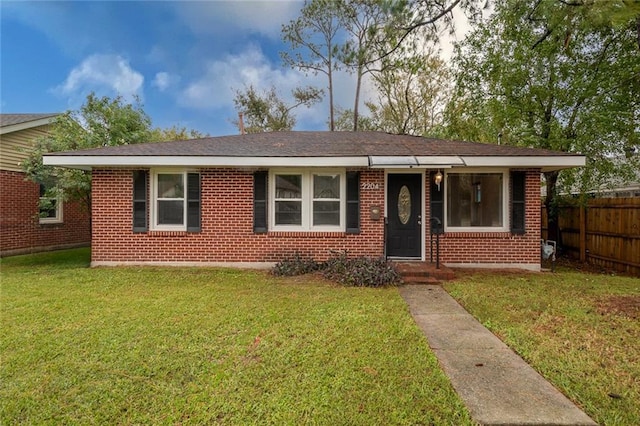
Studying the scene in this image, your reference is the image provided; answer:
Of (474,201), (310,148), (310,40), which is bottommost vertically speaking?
(474,201)

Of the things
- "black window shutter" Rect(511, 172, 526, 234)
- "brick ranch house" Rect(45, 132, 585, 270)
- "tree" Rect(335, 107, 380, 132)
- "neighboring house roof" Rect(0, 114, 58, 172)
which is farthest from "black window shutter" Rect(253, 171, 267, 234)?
"tree" Rect(335, 107, 380, 132)

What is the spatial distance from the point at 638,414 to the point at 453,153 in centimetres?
587

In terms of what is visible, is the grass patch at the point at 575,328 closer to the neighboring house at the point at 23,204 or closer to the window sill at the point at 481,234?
the window sill at the point at 481,234

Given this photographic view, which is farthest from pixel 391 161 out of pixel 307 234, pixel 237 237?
pixel 237 237

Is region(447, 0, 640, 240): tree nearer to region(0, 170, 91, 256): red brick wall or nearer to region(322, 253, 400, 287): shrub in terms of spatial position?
region(322, 253, 400, 287): shrub

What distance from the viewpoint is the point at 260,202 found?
300 inches

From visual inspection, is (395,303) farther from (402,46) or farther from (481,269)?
(402,46)

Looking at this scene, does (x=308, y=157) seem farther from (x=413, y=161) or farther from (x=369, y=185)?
(x=413, y=161)

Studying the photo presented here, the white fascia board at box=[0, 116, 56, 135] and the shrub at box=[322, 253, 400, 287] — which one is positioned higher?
the white fascia board at box=[0, 116, 56, 135]

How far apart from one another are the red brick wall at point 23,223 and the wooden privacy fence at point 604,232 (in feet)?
57.6

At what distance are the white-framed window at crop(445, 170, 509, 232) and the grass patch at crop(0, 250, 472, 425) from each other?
3.52 m

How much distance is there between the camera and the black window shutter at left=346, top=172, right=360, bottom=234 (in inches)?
299

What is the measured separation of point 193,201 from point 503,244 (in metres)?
7.52

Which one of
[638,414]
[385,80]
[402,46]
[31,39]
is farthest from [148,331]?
[385,80]
